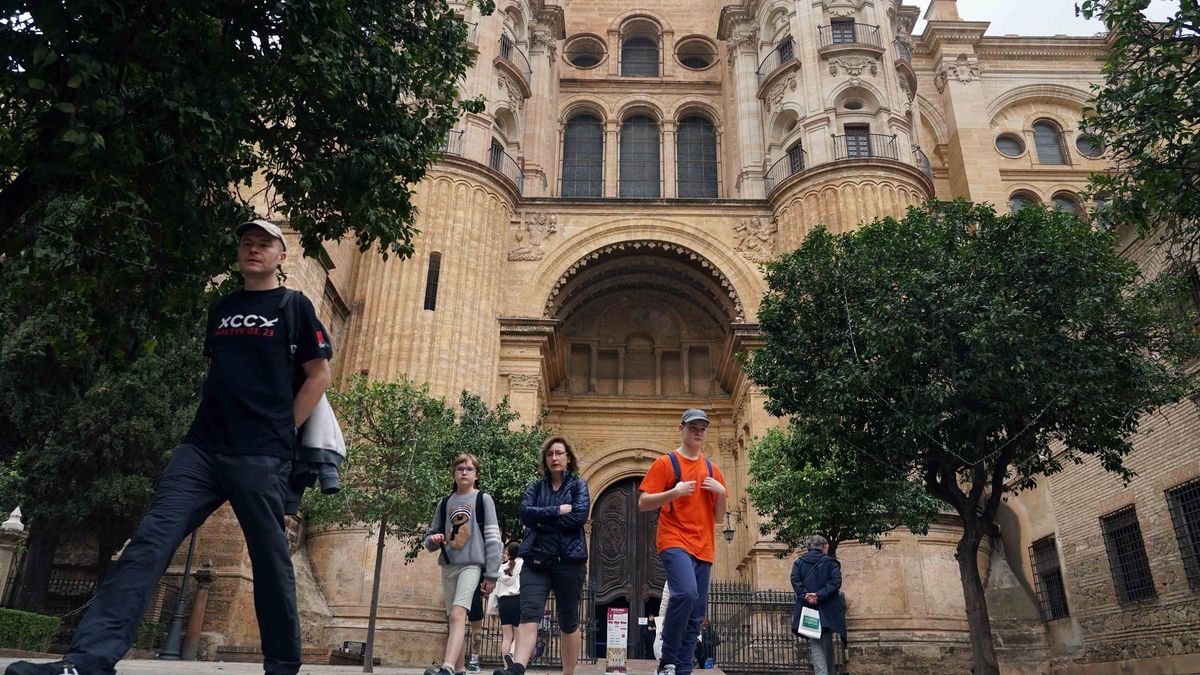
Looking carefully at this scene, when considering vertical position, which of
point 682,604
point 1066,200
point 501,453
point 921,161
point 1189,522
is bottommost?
point 682,604

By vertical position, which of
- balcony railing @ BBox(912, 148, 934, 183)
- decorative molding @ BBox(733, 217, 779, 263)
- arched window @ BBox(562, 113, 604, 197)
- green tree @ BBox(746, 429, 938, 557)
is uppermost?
arched window @ BBox(562, 113, 604, 197)

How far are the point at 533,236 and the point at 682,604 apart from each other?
19236 mm

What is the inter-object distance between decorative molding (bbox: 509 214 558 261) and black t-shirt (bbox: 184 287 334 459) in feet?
64.5

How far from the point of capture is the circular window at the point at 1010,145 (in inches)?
1158

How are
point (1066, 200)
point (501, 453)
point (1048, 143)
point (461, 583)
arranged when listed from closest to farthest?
point (461, 583) < point (501, 453) < point (1066, 200) < point (1048, 143)

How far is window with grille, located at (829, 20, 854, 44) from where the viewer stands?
25109 mm

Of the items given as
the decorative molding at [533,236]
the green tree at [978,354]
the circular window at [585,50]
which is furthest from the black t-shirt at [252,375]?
the circular window at [585,50]

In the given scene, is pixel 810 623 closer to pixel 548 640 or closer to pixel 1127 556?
pixel 548 640

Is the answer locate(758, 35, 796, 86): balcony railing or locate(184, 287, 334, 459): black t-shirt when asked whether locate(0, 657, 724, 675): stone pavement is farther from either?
locate(758, 35, 796, 86): balcony railing

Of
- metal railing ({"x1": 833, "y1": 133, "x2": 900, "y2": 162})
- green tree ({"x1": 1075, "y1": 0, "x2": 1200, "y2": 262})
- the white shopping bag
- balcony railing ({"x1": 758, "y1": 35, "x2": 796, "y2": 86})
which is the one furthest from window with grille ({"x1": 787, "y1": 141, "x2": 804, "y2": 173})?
the white shopping bag

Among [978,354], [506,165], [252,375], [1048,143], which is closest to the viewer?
[252,375]

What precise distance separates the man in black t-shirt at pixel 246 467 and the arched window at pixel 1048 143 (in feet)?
104

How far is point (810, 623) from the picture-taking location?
841 cm

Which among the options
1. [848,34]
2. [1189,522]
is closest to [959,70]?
[848,34]
